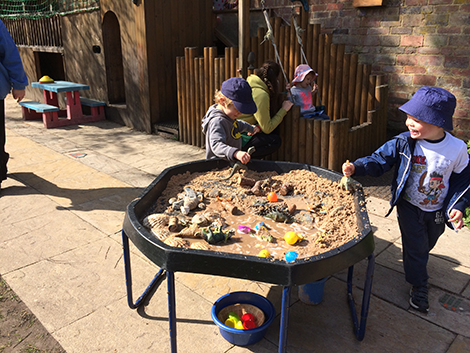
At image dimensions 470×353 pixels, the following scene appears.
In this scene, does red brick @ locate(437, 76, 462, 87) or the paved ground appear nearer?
the paved ground

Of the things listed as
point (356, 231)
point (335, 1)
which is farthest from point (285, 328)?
point (335, 1)

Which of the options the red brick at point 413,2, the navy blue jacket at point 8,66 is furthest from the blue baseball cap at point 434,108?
the red brick at point 413,2

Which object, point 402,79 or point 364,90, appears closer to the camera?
point 364,90

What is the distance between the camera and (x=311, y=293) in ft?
9.30

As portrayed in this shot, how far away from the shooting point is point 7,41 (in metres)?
4.32

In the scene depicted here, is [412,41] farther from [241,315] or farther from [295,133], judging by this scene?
[241,315]

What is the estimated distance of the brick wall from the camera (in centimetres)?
570

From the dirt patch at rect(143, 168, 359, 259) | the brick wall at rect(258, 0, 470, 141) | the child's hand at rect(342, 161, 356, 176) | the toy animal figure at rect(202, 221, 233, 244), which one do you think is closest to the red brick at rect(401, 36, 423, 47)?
the brick wall at rect(258, 0, 470, 141)

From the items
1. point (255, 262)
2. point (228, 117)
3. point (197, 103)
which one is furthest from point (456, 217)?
point (197, 103)

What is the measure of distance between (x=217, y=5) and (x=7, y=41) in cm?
505

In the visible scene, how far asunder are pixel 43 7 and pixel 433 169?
11.3 metres

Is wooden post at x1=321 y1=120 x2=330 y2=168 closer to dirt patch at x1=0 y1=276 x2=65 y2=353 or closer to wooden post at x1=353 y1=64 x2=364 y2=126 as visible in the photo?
wooden post at x1=353 y1=64 x2=364 y2=126

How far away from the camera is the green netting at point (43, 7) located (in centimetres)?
879

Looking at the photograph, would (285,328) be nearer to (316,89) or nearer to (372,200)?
(372,200)
